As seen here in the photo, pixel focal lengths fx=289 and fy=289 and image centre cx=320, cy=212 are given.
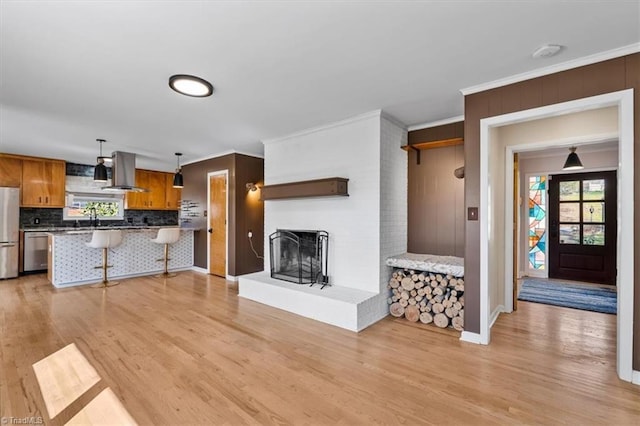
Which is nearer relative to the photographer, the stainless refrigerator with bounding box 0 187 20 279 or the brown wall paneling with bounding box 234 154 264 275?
the stainless refrigerator with bounding box 0 187 20 279

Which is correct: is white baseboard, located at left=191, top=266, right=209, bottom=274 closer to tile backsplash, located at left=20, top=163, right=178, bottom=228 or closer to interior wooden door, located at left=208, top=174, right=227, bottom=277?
interior wooden door, located at left=208, top=174, right=227, bottom=277

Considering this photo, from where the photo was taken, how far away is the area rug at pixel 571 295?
403 centimetres

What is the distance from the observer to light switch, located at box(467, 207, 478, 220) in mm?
2932

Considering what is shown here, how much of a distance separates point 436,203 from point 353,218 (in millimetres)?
1224

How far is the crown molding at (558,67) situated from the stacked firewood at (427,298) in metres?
2.05

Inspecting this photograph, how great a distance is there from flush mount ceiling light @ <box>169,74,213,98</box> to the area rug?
5180mm

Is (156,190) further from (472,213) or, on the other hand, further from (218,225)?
(472,213)

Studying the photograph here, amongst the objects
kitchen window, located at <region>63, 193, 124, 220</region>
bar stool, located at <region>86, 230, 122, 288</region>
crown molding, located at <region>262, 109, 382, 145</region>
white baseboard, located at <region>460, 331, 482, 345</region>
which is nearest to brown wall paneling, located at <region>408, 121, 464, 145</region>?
crown molding, located at <region>262, 109, 382, 145</region>

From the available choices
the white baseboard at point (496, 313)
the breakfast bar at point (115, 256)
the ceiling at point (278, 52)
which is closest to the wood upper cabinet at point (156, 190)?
the breakfast bar at point (115, 256)

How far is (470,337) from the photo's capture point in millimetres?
2938

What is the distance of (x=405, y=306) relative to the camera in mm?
3623

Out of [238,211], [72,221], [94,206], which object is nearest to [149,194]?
[94,206]

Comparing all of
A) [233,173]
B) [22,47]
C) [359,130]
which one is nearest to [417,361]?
[359,130]

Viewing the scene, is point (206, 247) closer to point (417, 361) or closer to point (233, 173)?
point (233, 173)
